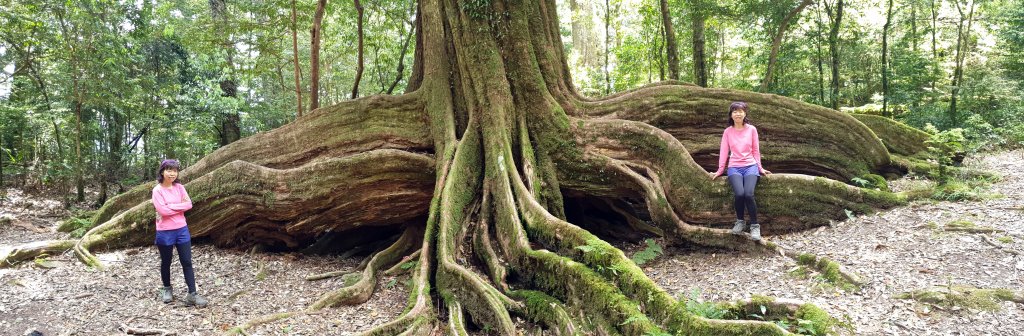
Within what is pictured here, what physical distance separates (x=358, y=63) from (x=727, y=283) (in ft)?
33.0

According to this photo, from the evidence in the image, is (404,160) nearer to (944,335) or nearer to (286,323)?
(286,323)

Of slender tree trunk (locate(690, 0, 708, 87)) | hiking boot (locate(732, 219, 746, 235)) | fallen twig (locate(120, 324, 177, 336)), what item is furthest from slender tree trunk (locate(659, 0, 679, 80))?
fallen twig (locate(120, 324, 177, 336))

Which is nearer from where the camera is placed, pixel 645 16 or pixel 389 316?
pixel 389 316

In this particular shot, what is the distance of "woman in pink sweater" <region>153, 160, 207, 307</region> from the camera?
5004 mm

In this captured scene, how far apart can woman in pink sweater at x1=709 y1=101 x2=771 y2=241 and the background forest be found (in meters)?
5.03

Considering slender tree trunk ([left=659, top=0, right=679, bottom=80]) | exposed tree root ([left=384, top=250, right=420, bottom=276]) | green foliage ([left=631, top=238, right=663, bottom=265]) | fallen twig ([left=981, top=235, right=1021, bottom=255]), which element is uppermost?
slender tree trunk ([left=659, top=0, right=679, bottom=80])

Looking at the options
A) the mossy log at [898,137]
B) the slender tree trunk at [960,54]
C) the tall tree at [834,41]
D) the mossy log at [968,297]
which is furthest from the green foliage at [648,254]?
the slender tree trunk at [960,54]

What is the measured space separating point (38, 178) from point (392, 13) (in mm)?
10198

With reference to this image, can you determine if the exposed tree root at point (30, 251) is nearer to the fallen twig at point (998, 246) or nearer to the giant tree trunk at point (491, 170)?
the giant tree trunk at point (491, 170)

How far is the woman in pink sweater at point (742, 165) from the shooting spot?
5.32 m

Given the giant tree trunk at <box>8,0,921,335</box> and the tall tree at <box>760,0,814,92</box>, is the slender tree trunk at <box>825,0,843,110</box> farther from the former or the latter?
the giant tree trunk at <box>8,0,921,335</box>

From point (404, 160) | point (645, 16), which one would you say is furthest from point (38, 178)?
point (645, 16)

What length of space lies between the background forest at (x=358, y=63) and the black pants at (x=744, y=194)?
17.9 feet

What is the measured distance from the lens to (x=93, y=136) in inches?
629
